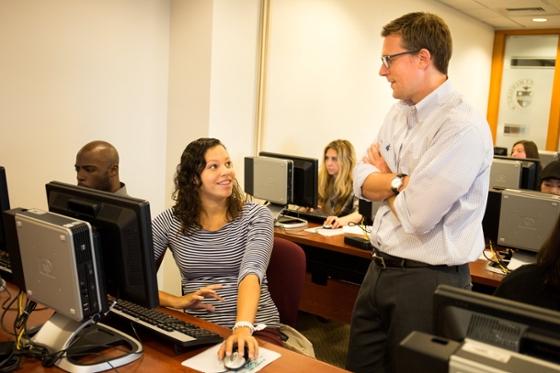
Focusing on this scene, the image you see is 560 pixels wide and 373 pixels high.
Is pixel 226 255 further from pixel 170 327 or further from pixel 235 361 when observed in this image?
pixel 235 361

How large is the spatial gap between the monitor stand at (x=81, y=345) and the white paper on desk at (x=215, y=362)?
161 millimetres

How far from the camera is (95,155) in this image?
9.28 ft

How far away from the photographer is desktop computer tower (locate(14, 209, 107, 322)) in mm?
1425

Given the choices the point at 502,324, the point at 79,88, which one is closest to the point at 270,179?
the point at 79,88

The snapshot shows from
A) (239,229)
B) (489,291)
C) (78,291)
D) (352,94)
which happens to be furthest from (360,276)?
(352,94)

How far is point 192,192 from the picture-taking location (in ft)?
7.30

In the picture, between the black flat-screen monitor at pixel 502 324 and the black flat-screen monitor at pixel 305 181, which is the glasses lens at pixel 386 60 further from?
the black flat-screen monitor at pixel 305 181

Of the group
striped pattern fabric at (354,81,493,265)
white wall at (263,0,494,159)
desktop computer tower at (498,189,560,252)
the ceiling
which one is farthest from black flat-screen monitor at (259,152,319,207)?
the ceiling

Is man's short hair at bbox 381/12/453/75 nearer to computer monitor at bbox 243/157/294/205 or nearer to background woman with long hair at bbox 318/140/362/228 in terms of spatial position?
computer monitor at bbox 243/157/294/205

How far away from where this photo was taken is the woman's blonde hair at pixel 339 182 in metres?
4.22

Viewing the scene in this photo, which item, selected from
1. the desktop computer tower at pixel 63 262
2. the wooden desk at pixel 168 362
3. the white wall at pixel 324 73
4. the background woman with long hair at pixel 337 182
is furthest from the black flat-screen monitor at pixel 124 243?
the white wall at pixel 324 73

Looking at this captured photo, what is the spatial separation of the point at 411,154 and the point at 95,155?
1.63 m

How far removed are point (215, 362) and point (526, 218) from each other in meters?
1.75

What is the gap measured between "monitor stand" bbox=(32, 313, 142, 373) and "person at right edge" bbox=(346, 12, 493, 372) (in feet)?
2.56
